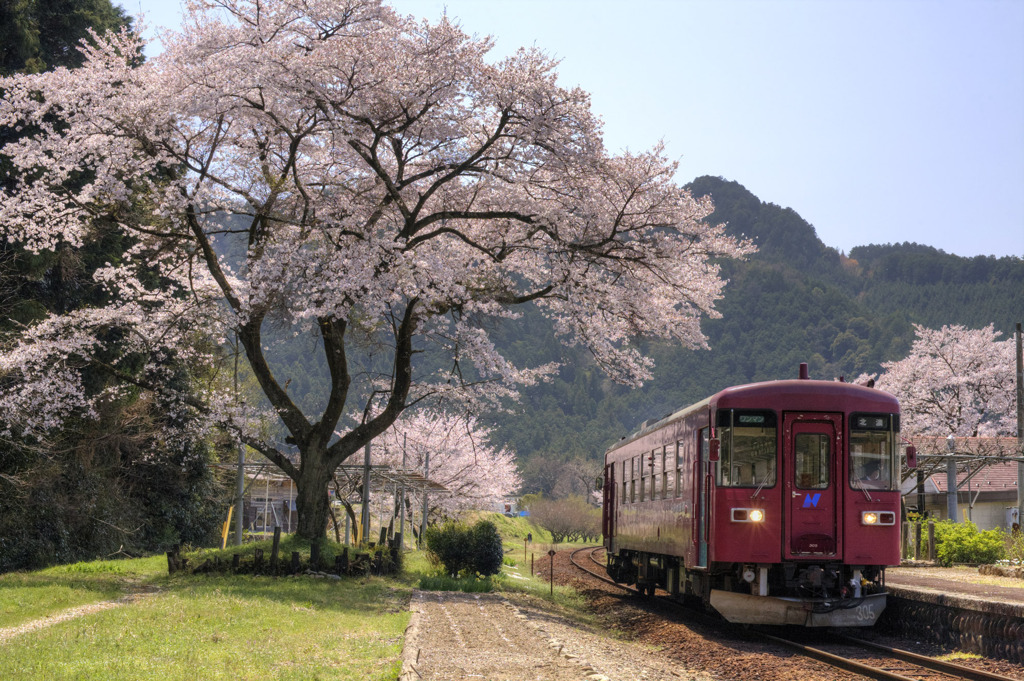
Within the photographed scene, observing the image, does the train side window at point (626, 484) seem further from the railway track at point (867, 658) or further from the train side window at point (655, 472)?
the railway track at point (867, 658)

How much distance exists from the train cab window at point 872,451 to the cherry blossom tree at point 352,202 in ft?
24.1

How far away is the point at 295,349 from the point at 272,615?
9602 cm

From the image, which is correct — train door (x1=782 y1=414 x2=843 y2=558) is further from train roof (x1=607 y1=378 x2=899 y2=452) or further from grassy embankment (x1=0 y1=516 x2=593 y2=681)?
grassy embankment (x1=0 y1=516 x2=593 y2=681)

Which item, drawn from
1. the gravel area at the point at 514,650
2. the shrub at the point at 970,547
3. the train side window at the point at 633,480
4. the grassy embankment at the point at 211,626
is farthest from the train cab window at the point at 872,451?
the shrub at the point at 970,547

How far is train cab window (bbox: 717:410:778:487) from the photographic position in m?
12.0

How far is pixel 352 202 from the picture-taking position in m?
20.7

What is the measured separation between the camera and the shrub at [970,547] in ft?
75.8

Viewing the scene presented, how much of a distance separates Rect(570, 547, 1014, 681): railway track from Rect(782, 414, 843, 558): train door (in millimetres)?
1124

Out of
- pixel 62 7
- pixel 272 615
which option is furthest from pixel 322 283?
pixel 62 7

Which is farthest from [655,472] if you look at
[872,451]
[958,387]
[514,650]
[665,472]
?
[958,387]

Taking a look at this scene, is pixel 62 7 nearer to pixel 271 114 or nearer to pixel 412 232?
pixel 271 114

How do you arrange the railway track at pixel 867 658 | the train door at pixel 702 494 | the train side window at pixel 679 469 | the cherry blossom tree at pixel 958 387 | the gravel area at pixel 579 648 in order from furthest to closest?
the cherry blossom tree at pixel 958 387
the train side window at pixel 679 469
the train door at pixel 702 494
the railway track at pixel 867 658
the gravel area at pixel 579 648

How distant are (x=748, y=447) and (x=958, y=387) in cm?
4019

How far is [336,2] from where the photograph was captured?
17469 mm
